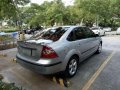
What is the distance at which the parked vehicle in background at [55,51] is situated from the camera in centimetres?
455

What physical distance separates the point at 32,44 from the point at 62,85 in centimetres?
144

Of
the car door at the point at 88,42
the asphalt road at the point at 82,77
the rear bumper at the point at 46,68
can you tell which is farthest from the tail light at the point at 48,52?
the car door at the point at 88,42

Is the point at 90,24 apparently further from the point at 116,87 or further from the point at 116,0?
the point at 116,87

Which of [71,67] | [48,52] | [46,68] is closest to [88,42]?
[71,67]

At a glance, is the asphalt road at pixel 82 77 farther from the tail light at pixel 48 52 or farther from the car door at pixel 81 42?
the tail light at pixel 48 52

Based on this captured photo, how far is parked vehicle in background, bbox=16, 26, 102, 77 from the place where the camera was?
14.9 ft

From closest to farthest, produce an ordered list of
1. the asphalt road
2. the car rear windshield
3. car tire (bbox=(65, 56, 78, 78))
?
the asphalt road, car tire (bbox=(65, 56, 78, 78)), the car rear windshield

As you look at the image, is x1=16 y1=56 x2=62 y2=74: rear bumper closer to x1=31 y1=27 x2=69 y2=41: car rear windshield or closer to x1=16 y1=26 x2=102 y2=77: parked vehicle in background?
x1=16 y1=26 x2=102 y2=77: parked vehicle in background

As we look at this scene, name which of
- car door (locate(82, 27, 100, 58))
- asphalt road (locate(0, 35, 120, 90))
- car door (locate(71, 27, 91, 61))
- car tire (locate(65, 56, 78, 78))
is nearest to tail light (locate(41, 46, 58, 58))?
car tire (locate(65, 56, 78, 78))

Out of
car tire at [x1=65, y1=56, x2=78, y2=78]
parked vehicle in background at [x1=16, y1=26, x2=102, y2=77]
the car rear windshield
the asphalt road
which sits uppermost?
the car rear windshield

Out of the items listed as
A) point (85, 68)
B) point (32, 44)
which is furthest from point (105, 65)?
point (32, 44)

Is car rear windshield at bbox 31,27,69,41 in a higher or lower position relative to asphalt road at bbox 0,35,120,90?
higher

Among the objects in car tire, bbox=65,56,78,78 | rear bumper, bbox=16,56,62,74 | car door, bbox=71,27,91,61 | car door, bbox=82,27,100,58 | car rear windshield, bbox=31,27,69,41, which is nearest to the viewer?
rear bumper, bbox=16,56,62,74

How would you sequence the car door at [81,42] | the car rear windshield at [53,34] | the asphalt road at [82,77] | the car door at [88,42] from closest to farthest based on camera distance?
the asphalt road at [82,77] < the car rear windshield at [53,34] < the car door at [81,42] < the car door at [88,42]
